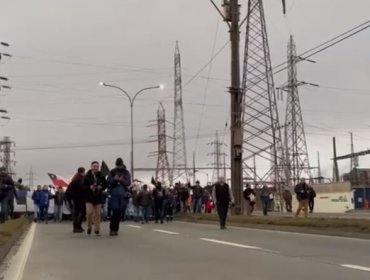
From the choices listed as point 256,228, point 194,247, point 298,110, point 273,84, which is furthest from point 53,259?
point 298,110

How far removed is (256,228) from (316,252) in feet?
31.5

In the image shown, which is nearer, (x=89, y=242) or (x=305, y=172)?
(x=89, y=242)

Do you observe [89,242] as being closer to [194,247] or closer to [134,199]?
[194,247]

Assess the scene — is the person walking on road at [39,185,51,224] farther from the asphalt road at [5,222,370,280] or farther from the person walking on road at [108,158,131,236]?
the asphalt road at [5,222,370,280]

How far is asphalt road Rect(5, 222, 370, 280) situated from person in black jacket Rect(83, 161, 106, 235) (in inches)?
44.0

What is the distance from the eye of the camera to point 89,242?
1525 cm

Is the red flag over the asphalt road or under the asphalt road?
over

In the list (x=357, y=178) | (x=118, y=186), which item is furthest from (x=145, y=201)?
(x=357, y=178)

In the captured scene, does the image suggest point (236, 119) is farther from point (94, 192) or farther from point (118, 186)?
point (94, 192)

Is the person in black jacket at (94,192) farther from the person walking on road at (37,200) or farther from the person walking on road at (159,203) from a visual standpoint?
the person walking on road at (37,200)

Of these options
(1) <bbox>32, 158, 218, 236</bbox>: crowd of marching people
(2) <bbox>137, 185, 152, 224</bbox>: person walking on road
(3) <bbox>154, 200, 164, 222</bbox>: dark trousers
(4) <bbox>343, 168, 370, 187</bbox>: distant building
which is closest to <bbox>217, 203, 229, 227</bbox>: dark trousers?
(1) <bbox>32, 158, 218, 236</bbox>: crowd of marching people

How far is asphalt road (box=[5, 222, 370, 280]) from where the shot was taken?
951 cm

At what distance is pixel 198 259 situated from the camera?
11.4m

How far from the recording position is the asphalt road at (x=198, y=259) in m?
9.51
